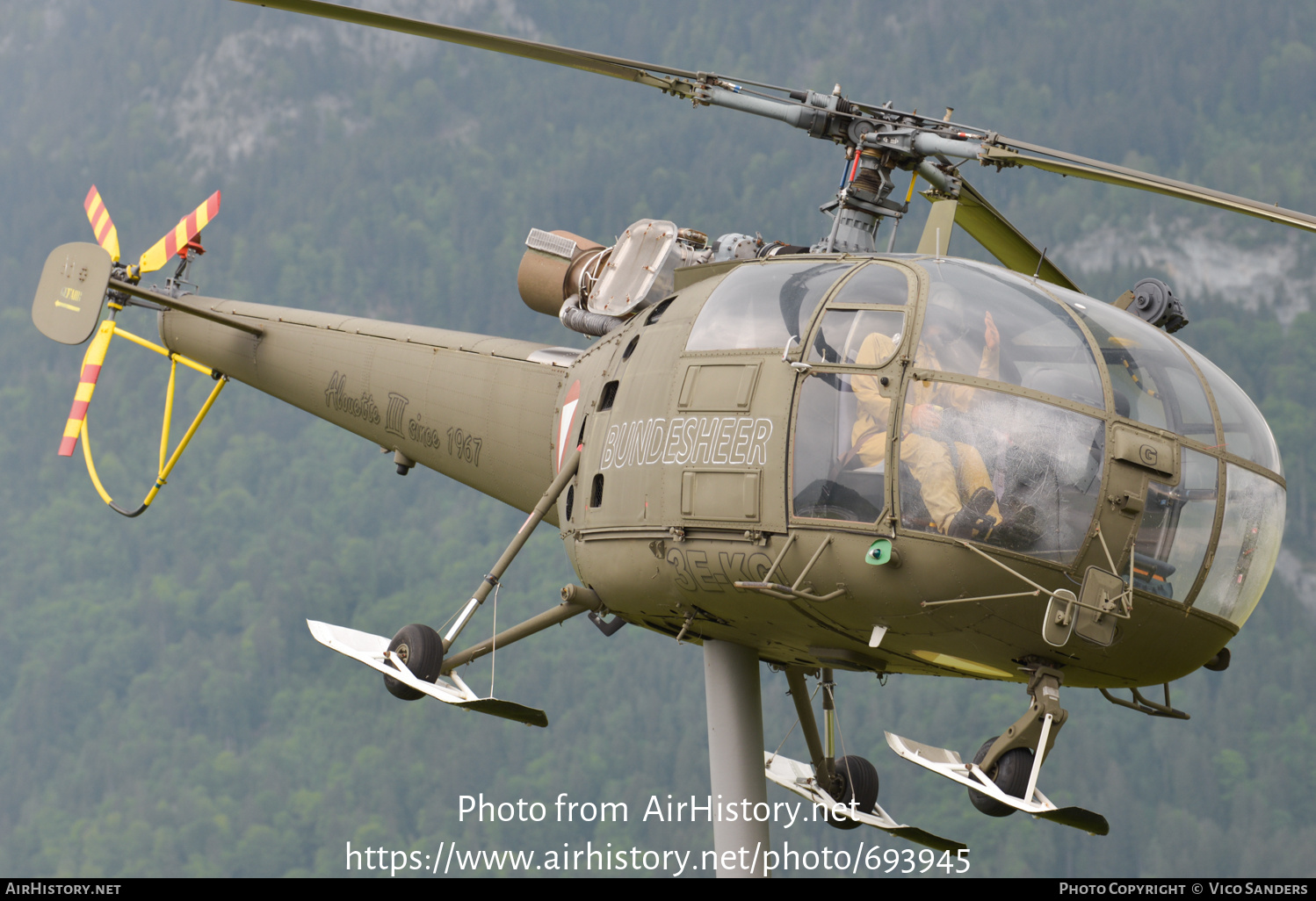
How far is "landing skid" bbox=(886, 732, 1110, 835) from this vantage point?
26.6ft

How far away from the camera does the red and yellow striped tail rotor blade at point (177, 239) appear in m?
16.2

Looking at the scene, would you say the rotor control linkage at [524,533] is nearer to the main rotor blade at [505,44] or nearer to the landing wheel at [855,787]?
the main rotor blade at [505,44]

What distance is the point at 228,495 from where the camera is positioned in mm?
99500

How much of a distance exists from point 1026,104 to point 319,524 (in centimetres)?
5518

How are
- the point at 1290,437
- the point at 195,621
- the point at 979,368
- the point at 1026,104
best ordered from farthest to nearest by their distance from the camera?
the point at 1026,104 < the point at 195,621 < the point at 1290,437 < the point at 979,368

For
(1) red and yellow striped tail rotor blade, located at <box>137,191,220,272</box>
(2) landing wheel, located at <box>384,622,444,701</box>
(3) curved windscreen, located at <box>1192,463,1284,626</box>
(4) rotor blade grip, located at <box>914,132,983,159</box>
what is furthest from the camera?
(1) red and yellow striped tail rotor blade, located at <box>137,191,220,272</box>

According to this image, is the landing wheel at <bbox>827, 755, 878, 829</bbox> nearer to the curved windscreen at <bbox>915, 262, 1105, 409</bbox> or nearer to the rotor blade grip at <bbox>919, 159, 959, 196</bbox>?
the rotor blade grip at <bbox>919, 159, 959, 196</bbox>

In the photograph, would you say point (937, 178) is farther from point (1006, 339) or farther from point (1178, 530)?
point (1178, 530)

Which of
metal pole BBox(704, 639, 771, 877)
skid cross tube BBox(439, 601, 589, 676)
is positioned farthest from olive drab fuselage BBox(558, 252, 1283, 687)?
metal pole BBox(704, 639, 771, 877)

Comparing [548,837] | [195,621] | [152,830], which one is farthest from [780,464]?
[195,621]

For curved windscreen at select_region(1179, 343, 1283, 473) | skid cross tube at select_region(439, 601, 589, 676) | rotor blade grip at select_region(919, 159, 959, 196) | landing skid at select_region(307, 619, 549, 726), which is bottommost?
landing skid at select_region(307, 619, 549, 726)

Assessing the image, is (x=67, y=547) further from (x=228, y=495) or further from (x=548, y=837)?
(x=548, y=837)

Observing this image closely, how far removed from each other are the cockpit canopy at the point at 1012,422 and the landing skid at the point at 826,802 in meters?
3.90

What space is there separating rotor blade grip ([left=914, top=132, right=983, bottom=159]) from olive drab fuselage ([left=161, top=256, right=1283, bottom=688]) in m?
1.04
